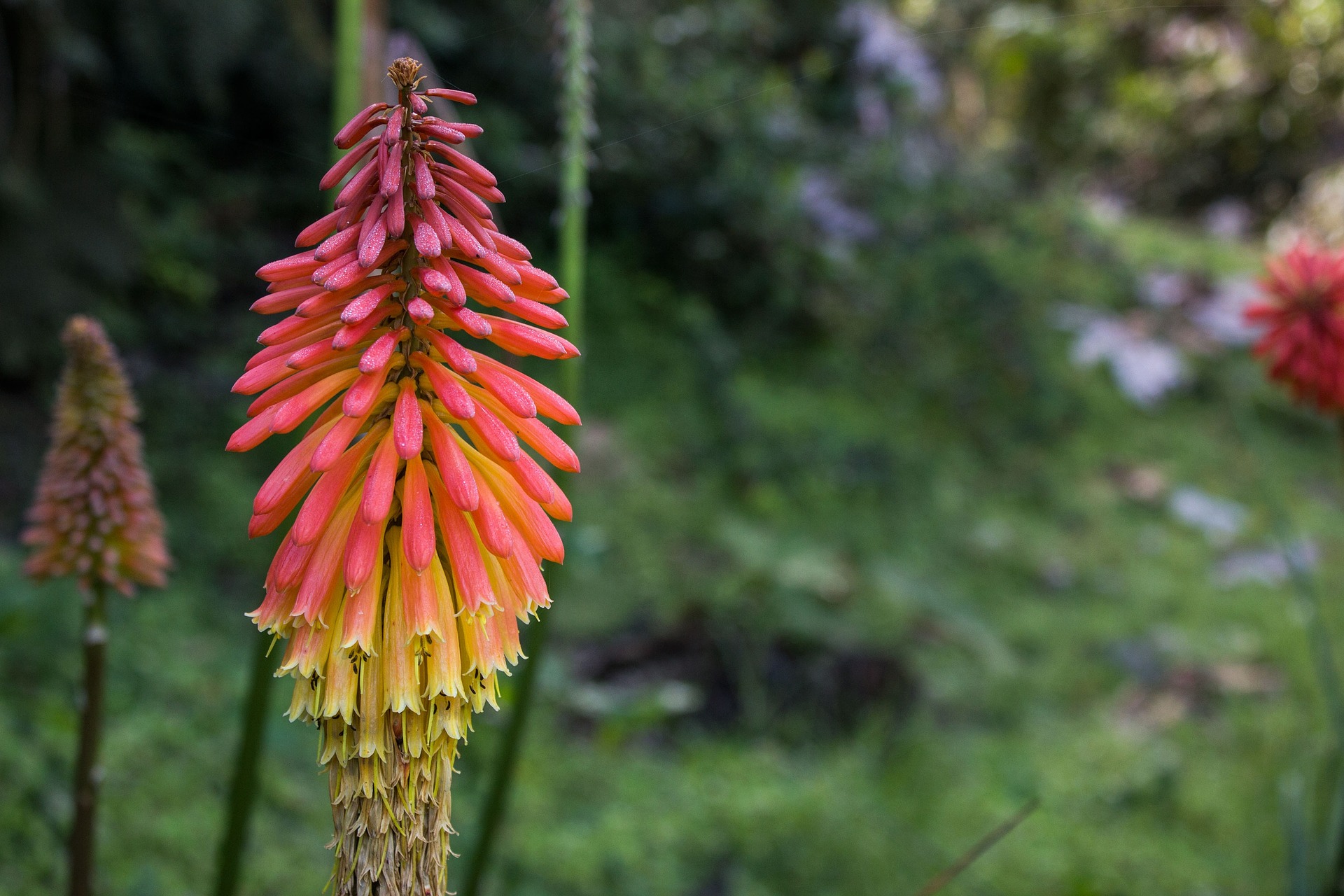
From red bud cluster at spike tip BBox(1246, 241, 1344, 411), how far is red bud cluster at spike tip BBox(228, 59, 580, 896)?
1662 mm

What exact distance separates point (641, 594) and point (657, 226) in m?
2.42

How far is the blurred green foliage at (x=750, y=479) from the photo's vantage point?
98.4 inches

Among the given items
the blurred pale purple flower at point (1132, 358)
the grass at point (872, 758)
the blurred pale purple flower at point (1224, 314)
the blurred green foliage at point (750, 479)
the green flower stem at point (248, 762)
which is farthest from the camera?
the blurred pale purple flower at point (1224, 314)

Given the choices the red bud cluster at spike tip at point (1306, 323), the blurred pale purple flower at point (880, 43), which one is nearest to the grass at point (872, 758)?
the red bud cluster at spike tip at point (1306, 323)

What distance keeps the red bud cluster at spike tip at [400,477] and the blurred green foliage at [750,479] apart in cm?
47

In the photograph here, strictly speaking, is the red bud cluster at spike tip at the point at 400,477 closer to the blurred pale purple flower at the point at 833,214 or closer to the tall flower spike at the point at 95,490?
the tall flower spike at the point at 95,490

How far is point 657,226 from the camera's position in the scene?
5.34 m

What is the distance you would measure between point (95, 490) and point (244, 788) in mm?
456

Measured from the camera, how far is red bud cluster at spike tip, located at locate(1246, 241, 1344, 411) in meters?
1.81

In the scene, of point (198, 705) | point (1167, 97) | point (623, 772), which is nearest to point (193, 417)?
point (198, 705)

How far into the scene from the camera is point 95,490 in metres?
1.28

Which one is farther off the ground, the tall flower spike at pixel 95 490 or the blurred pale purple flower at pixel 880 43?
the blurred pale purple flower at pixel 880 43

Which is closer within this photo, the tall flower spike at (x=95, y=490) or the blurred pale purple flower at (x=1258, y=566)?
the tall flower spike at (x=95, y=490)

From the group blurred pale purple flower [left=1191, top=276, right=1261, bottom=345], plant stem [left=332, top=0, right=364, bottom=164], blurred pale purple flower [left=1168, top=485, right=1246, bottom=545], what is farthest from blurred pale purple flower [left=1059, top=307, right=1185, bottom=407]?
plant stem [left=332, top=0, right=364, bottom=164]
